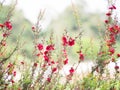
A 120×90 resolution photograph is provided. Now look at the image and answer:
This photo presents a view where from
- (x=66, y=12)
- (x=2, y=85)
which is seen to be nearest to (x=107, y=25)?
(x=2, y=85)

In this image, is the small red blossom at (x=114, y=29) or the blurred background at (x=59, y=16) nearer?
the small red blossom at (x=114, y=29)

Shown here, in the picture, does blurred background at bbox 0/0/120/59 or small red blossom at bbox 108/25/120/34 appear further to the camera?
blurred background at bbox 0/0/120/59

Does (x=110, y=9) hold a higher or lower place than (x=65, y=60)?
higher

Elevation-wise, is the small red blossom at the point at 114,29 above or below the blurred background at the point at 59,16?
above

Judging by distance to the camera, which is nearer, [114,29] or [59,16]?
[114,29]

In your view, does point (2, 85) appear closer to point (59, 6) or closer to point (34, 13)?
point (34, 13)

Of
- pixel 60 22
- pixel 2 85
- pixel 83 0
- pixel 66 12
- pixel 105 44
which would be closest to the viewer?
pixel 2 85

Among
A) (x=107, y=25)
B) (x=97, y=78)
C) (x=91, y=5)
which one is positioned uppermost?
(x=107, y=25)

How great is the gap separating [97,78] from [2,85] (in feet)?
3.97

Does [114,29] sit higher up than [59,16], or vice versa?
[114,29]

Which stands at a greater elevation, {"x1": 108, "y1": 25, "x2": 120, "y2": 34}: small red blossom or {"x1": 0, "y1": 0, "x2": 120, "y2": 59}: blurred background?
{"x1": 108, "y1": 25, "x2": 120, "y2": 34}: small red blossom

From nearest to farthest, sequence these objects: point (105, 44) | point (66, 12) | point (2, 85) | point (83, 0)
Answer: point (2, 85), point (105, 44), point (66, 12), point (83, 0)

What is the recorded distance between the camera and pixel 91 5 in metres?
31.7

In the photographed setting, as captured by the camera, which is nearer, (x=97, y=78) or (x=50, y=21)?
(x=97, y=78)
